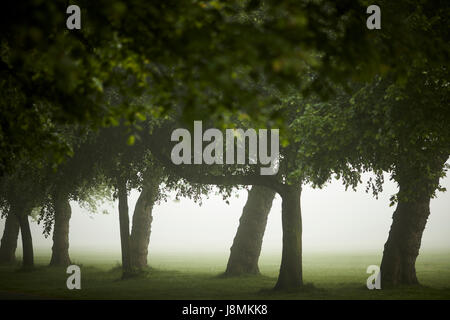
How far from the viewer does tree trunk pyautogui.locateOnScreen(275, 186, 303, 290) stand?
64.0 ft

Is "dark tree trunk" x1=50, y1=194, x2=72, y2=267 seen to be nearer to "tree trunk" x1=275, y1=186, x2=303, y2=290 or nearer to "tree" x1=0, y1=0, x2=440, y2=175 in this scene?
"tree trunk" x1=275, y1=186, x2=303, y2=290

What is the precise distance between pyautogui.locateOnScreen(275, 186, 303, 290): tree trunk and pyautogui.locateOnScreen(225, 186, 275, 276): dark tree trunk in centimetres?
766

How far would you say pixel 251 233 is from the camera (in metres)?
27.9

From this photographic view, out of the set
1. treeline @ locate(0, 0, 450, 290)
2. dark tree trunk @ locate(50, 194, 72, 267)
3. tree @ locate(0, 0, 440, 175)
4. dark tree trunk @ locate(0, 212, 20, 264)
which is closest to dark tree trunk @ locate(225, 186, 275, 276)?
treeline @ locate(0, 0, 450, 290)

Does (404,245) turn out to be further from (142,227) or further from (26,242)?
(26,242)

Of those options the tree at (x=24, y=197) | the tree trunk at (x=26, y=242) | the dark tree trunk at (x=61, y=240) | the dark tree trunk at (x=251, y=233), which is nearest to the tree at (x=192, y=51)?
the dark tree trunk at (x=251, y=233)

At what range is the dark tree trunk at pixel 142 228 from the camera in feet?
104

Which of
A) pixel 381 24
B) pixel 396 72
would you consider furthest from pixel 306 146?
pixel 396 72

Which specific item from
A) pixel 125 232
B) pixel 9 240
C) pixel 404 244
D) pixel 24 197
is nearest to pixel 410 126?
pixel 404 244

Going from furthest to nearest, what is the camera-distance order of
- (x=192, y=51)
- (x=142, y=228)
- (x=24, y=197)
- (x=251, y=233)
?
(x=142, y=228), (x=24, y=197), (x=251, y=233), (x=192, y=51)

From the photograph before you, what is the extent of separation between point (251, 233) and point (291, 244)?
8344 millimetres

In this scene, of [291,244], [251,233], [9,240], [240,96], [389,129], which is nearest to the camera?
[240,96]
